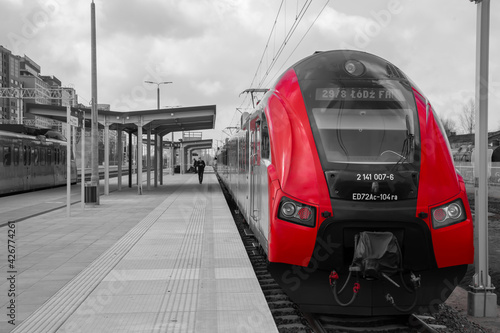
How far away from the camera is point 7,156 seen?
21641 millimetres

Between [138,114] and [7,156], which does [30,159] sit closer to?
[7,156]

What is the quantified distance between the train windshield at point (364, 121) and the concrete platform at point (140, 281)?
188 cm

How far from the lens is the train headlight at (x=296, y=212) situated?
5.28m

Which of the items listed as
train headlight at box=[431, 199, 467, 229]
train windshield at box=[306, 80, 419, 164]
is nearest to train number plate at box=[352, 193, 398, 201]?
train windshield at box=[306, 80, 419, 164]

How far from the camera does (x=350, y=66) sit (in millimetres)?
5992

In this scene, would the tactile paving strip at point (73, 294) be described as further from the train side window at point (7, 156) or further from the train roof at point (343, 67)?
the train side window at point (7, 156)

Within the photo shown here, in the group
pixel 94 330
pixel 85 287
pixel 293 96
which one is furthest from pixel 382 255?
pixel 85 287

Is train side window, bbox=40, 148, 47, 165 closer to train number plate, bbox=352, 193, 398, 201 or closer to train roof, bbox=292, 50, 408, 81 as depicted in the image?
train roof, bbox=292, 50, 408, 81

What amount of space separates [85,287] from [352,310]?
10.8ft

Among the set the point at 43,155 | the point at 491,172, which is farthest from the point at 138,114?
the point at 491,172

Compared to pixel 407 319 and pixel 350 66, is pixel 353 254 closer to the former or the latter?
pixel 407 319

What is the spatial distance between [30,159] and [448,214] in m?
22.7

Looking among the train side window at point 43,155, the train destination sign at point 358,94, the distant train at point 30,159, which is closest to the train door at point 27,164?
the distant train at point 30,159

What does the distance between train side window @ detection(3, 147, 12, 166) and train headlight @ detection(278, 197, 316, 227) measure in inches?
747
